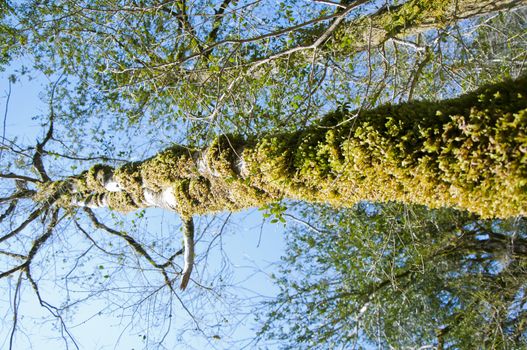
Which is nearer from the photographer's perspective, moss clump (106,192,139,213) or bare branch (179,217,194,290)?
bare branch (179,217,194,290)

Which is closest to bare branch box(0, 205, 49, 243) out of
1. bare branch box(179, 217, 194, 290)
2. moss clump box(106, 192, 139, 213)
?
moss clump box(106, 192, 139, 213)

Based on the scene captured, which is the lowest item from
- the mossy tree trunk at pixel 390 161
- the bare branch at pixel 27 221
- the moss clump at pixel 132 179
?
the mossy tree trunk at pixel 390 161

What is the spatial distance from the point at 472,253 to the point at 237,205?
20.5 feet

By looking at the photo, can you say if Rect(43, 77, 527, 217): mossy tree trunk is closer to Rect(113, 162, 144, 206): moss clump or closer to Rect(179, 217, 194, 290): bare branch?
Rect(179, 217, 194, 290): bare branch

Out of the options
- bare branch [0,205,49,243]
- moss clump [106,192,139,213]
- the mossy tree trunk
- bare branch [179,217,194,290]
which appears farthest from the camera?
bare branch [0,205,49,243]

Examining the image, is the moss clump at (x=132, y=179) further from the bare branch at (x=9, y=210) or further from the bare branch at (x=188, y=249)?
the bare branch at (x=9, y=210)

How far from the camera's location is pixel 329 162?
12.3 ft

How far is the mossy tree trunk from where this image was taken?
2.80 metres

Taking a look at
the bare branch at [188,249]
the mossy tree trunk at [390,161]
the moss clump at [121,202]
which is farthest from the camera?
the moss clump at [121,202]

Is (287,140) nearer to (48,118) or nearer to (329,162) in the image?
(329,162)

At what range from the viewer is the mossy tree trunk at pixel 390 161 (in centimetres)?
280

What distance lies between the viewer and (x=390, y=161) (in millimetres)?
3266

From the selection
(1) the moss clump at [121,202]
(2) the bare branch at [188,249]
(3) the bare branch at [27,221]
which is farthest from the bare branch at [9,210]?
(2) the bare branch at [188,249]

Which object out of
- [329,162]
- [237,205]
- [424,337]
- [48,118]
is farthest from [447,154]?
[48,118]
